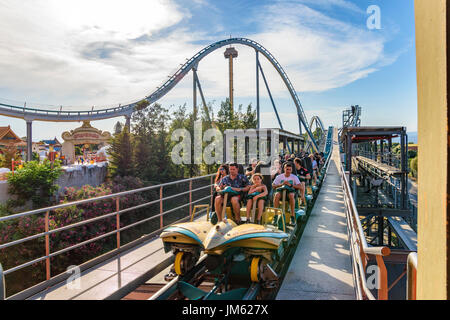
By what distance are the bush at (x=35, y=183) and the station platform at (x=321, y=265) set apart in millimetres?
11063

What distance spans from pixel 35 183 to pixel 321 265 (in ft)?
40.9

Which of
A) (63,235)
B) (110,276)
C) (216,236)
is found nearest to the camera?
(216,236)

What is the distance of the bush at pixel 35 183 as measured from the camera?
12.6m

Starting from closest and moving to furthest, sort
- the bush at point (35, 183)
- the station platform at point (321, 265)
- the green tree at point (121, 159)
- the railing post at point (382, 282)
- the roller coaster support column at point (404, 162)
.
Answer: the railing post at point (382, 282) → the station platform at point (321, 265) → the bush at point (35, 183) → the roller coaster support column at point (404, 162) → the green tree at point (121, 159)

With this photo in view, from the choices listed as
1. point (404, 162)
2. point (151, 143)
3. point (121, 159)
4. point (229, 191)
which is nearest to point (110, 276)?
point (229, 191)

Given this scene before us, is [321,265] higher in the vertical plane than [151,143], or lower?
lower

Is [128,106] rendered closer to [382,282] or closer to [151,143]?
[151,143]

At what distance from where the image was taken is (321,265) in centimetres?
486

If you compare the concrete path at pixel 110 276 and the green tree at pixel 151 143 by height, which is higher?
the green tree at pixel 151 143

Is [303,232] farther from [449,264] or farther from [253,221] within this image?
[449,264]

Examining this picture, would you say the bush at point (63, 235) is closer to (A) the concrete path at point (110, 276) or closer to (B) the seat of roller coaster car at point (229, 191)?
(A) the concrete path at point (110, 276)

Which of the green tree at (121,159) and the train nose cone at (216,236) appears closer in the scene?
the train nose cone at (216,236)

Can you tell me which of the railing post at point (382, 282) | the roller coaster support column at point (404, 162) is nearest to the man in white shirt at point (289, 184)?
the railing post at point (382, 282)
